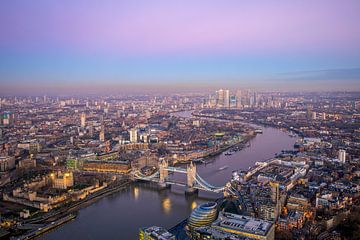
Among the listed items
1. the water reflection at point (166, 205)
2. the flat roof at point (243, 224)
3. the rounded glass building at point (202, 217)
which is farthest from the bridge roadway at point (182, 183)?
the flat roof at point (243, 224)

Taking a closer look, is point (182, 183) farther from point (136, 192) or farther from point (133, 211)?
point (133, 211)

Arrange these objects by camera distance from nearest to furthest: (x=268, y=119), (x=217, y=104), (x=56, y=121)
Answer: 1. (x=56, y=121)
2. (x=268, y=119)
3. (x=217, y=104)

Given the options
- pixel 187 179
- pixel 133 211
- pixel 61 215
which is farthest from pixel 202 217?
pixel 61 215

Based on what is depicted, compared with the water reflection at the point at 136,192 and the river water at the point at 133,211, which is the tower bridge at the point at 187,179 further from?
the water reflection at the point at 136,192

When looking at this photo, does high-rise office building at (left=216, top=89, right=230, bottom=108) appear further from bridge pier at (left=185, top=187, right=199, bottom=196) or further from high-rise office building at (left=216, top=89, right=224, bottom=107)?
bridge pier at (left=185, top=187, right=199, bottom=196)

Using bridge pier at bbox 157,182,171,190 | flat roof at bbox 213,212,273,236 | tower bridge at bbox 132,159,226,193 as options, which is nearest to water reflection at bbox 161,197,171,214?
tower bridge at bbox 132,159,226,193

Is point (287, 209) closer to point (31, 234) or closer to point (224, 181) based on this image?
point (224, 181)

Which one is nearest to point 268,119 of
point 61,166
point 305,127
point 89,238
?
point 305,127
